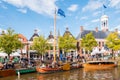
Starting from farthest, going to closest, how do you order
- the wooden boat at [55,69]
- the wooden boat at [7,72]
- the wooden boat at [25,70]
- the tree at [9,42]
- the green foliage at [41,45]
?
the green foliage at [41,45], the tree at [9,42], the wooden boat at [55,69], the wooden boat at [25,70], the wooden boat at [7,72]

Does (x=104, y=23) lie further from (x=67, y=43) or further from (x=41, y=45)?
(x=41, y=45)

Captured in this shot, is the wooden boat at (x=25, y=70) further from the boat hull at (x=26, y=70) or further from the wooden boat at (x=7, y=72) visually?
the wooden boat at (x=7, y=72)

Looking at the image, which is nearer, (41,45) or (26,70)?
(26,70)

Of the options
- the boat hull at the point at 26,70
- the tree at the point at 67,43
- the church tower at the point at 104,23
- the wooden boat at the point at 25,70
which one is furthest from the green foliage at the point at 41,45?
the church tower at the point at 104,23

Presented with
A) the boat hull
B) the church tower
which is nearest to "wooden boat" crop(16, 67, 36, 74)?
the boat hull

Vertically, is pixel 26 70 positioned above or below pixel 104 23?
below

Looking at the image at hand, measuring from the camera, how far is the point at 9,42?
1893 inches

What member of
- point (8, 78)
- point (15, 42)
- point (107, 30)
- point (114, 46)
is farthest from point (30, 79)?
point (107, 30)

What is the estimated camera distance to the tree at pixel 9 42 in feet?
156

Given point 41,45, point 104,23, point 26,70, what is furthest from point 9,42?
point 104,23

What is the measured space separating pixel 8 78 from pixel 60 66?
42.5 feet

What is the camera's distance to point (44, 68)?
41.6m

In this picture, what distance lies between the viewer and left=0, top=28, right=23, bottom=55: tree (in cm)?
4759

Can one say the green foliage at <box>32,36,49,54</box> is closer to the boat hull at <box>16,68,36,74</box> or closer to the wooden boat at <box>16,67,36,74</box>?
the wooden boat at <box>16,67,36,74</box>
